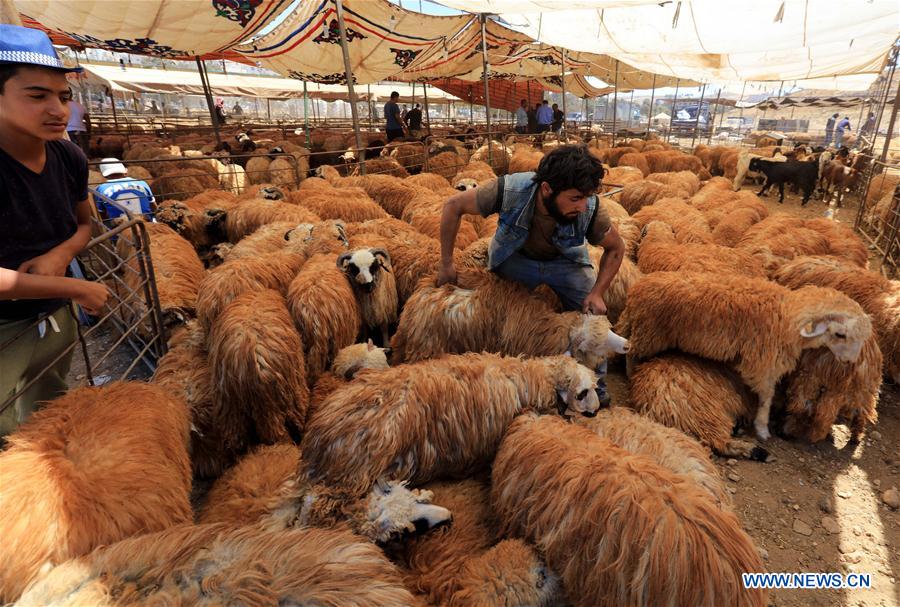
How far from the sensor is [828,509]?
301cm

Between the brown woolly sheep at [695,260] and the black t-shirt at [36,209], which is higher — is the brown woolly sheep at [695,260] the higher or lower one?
the lower one

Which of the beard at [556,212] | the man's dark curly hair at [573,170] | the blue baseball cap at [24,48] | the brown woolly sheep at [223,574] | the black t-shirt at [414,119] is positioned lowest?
the brown woolly sheep at [223,574]

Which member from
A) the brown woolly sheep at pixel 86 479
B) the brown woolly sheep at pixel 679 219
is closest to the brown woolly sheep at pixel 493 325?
the brown woolly sheep at pixel 86 479

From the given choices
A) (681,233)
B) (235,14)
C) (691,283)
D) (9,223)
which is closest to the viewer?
(9,223)

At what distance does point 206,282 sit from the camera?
408 centimetres

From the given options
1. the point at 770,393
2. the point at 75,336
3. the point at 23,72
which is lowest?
the point at 770,393

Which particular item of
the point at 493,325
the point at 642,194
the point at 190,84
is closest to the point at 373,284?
the point at 493,325

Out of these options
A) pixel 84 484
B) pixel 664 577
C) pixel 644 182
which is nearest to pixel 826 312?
pixel 664 577

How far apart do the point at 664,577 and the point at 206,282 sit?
159 inches

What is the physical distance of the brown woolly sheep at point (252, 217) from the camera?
246 inches

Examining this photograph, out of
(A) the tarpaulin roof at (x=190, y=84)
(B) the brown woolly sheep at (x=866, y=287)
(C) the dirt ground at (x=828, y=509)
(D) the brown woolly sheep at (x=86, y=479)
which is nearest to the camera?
(D) the brown woolly sheep at (x=86, y=479)

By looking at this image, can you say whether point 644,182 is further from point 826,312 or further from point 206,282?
point 206,282

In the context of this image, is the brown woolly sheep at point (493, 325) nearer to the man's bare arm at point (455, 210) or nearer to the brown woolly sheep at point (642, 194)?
the man's bare arm at point (455, 210)

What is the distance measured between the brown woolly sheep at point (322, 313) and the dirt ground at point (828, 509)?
319 centimetres
